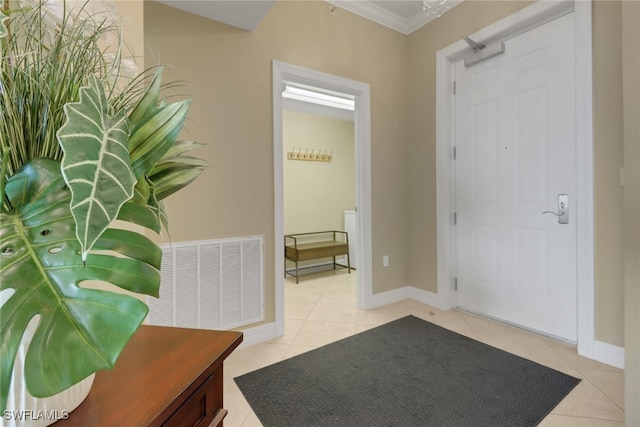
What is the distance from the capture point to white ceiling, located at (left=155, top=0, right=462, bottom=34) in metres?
1.79

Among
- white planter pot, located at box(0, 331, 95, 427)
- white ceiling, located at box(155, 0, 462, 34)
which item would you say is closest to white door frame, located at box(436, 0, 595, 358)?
white ceiling, located at box(155, 0, 462, 34)

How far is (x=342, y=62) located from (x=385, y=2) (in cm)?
70

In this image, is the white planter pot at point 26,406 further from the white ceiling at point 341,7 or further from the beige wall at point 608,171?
the beige wall at point 608,171

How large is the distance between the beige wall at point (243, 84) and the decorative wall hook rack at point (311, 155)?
1.88 m

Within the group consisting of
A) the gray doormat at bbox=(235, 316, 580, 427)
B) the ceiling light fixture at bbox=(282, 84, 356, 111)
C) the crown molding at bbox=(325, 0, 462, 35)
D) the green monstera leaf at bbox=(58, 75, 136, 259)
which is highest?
the crown molding at bbox=(325, 0, 462, 35)

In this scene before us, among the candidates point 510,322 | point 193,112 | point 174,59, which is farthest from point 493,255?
point 174,59

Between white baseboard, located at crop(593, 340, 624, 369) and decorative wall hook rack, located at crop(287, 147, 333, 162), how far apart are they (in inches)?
148

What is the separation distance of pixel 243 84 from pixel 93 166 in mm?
2039

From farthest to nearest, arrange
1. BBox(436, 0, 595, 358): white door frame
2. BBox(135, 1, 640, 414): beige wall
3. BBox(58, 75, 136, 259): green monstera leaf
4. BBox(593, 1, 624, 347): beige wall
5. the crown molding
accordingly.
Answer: the crown molding, BBox(436, 0, 595, 358): white door frame, BBox(593, 1, 624, 347): beige wall, BBox(135, 1, 640, 414): beige wall, BBox(58, 75, 136, 259): green monstera leaf

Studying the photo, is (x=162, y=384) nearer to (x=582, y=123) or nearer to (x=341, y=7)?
(x=582, y=123)

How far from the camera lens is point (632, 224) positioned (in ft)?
4.09

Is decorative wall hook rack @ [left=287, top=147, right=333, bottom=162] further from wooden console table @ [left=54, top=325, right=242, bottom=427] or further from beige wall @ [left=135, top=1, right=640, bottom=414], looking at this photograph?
wooden console table @ [left=54, top=325, right=242, bottom=427]

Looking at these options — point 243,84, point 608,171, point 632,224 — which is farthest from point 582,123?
point 243,84

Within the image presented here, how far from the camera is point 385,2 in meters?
2.69
